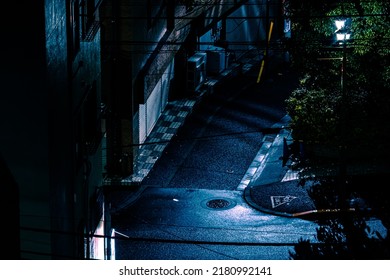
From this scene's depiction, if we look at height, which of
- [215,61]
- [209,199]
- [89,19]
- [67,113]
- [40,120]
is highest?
[215,61]

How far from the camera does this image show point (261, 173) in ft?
107

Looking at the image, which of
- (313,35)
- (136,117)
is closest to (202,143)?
(136,117)

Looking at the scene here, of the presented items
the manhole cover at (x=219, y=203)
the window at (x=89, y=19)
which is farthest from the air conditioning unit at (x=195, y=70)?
the window at (x=89, y=19)

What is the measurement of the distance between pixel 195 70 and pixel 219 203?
38.0 ft

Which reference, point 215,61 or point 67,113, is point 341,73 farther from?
point 215,61

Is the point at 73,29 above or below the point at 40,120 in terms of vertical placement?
above

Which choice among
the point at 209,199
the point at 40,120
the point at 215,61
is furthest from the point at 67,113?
the point at 215,61

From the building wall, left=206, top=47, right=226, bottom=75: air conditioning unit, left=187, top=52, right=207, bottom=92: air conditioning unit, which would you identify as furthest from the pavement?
the building wall

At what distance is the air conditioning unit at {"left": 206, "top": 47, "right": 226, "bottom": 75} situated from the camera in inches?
1706

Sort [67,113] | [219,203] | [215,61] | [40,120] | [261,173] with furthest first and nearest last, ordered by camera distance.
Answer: [215,61] → [261,173] → [219,203] → [67,113] → [40,120]

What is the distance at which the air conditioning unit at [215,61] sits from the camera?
142 feet

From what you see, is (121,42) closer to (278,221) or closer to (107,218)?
(107,218)

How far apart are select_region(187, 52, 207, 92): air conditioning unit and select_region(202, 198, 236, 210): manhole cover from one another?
440 inches

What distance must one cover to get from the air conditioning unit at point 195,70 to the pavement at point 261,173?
79 cm
